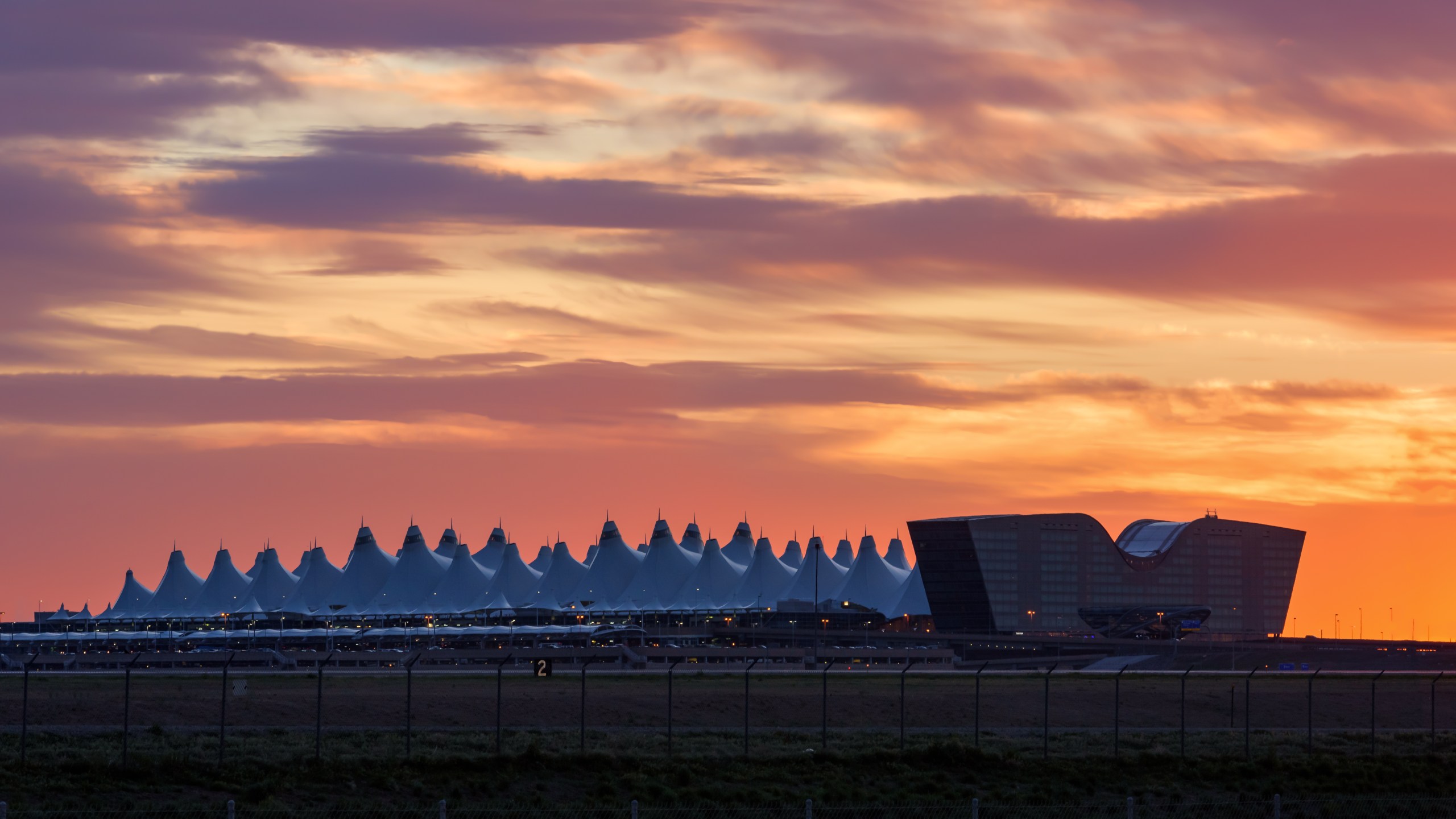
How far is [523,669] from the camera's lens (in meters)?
83.8

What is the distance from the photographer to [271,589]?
539ft

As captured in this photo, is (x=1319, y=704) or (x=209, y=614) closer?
(x=1319, y=704)

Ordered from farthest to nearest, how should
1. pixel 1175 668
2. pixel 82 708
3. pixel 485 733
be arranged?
pixel 1175 668 → pixel 82 708 → pixel 485 733

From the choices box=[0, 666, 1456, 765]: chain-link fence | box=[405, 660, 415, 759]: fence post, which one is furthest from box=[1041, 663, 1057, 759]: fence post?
box=[405, 660, 415, 759]: fence post

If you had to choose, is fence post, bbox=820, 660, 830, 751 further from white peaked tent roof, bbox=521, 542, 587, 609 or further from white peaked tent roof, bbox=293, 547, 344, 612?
white peaked tent roof, bbox=293, 547, 344, 612

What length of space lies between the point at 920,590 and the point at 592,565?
3113 cm

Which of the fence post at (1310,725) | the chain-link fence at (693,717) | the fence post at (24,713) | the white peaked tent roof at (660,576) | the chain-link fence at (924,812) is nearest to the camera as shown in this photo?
the chain-link fence at (924,812)

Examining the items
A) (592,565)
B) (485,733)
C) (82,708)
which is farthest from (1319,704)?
(592,565)

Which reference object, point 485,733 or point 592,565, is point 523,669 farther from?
point 592,565

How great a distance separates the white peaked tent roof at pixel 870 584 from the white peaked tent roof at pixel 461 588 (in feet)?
107

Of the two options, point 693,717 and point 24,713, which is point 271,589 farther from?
point 24,713

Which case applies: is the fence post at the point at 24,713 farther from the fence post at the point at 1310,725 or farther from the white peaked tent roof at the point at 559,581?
the white peaked tent roof at the point at 559,581

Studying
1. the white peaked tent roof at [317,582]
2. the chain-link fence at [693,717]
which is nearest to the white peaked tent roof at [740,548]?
the white peaked tent roof at [317,582]

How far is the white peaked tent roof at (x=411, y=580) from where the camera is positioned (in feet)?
523
